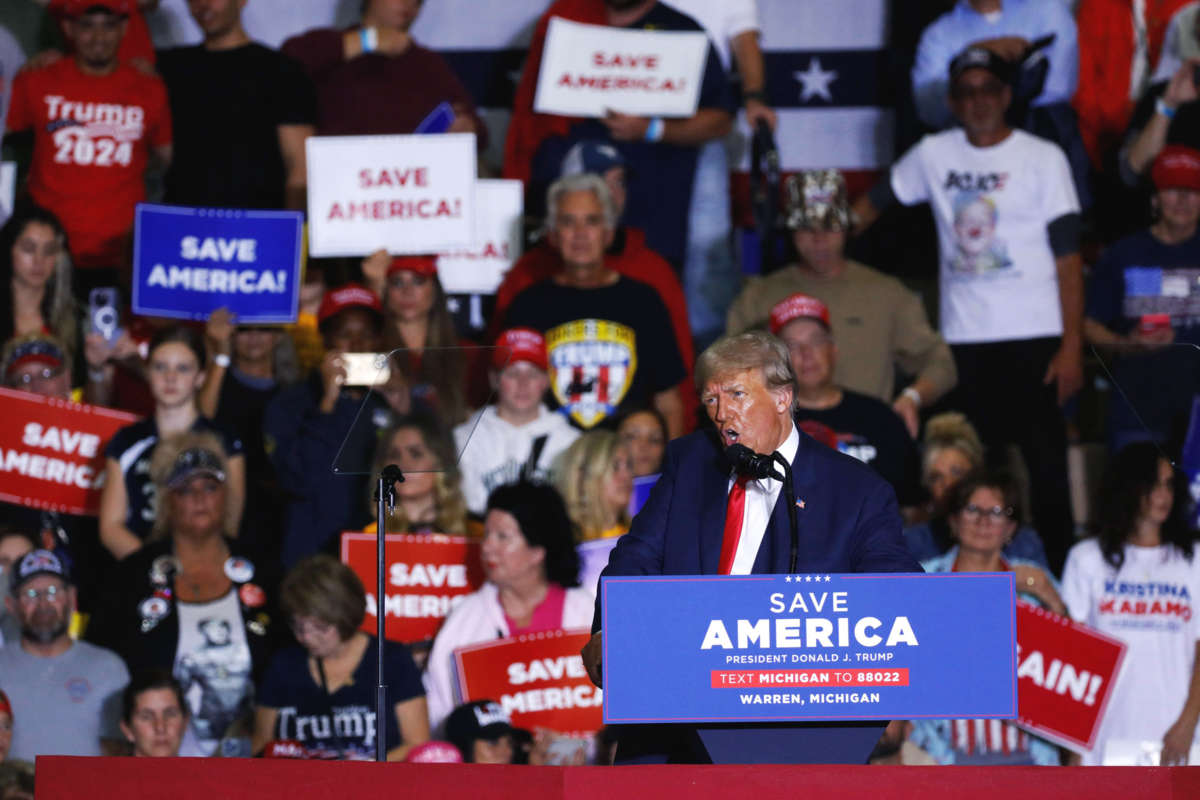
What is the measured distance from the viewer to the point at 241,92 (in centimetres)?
732

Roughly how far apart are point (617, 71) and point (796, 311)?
1570mm

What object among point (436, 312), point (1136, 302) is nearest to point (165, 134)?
point (436, 312)

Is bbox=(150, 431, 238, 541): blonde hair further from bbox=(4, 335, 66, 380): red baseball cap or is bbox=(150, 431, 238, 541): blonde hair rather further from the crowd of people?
bbox=(4, 335, 66, 380): red baseball cap

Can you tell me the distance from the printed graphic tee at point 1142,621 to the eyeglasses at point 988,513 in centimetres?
36

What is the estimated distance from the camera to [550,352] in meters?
6.55

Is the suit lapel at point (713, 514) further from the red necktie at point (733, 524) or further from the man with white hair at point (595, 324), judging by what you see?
the man with white hair at point (595, 324)

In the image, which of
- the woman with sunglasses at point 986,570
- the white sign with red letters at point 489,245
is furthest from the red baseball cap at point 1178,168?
the white sign with red letters at point 489,245

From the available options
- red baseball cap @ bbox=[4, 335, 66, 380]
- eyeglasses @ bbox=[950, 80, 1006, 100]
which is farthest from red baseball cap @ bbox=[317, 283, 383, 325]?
eyeglasses @ bbox=[950, 80, 1006, 100]

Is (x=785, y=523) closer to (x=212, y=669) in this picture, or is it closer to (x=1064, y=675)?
(x=1064, y=675)

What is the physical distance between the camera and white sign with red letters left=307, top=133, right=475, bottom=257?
700 cm

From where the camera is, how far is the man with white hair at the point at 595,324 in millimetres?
6531

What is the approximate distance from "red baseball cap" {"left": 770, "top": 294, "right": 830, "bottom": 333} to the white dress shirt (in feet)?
9.51

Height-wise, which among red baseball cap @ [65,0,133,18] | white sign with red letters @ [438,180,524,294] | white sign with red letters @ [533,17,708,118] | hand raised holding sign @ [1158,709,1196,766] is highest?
red baseball cap @ [65,0,133,18]

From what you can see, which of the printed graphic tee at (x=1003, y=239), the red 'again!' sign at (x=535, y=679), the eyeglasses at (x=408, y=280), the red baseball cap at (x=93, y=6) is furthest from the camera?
the red baseball cap at (x=93, y=6)
